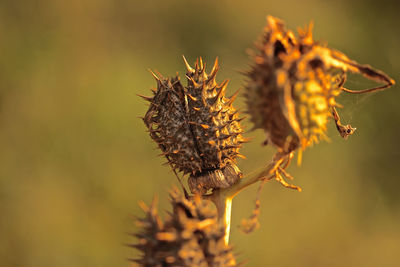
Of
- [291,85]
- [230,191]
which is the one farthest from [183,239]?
[291,85]

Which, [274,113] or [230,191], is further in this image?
[230,191]

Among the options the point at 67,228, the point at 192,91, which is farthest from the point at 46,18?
the point at 192,91

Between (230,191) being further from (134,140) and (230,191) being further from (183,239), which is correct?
(134,140)

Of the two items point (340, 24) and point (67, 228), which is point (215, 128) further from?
point (340, 24)

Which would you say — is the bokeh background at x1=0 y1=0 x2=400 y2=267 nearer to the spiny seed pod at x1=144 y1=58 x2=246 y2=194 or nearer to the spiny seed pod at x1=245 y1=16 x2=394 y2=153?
the spiny seed pod at x1=144 y1=58 x2=246 y2=194

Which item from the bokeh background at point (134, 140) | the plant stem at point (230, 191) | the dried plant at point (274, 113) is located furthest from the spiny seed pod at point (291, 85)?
the bokeh background at point (134, 140)
